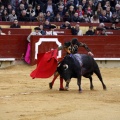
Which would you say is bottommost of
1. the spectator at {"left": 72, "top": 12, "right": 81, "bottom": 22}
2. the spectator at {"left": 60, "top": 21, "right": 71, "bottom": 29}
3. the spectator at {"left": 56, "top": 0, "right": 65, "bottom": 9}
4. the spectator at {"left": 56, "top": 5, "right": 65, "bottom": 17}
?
the spectator at {"left": 60, "top": 21, "right": 71, "bottom": 29}

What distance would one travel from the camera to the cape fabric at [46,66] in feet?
40.4

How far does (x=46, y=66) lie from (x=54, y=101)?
80.5 inches

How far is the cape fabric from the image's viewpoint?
1230cm

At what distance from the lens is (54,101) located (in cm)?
1046

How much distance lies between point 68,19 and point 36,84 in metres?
6.61

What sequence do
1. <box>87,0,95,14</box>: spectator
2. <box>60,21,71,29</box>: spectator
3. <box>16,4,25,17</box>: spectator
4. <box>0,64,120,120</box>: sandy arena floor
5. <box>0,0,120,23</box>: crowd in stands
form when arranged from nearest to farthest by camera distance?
1. <box>0,64,120,120</box>: sandy arena floor
2. <box>16,4,25,17</box>: spectator
3. <box>0,0,120,23</box>: crowd in stands
4. <box>60,21,71,29</box>: spectator
5. <box>87,0,95,14</box>: spectator

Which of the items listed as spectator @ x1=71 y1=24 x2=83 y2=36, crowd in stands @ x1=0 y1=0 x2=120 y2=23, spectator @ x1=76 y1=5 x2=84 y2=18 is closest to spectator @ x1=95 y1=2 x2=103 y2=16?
crowd in stands @ x1=0 y1=0 x2=120 y2=23

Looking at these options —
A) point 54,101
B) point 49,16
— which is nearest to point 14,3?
point 49,16

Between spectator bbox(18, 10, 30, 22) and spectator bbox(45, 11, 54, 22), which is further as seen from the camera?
spectator bbox(45, 11, 54, 22)

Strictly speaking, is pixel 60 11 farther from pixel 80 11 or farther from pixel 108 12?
pixel 108 12

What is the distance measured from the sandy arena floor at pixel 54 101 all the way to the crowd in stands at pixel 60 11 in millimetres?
4334

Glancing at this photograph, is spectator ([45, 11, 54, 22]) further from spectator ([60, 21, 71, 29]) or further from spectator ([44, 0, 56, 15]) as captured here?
spectator ([60, 21, 71, 29])

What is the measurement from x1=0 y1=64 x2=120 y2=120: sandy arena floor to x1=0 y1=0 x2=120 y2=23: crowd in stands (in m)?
4.33

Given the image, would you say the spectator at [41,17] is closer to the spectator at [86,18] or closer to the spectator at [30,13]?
the spectator at [30,13]
